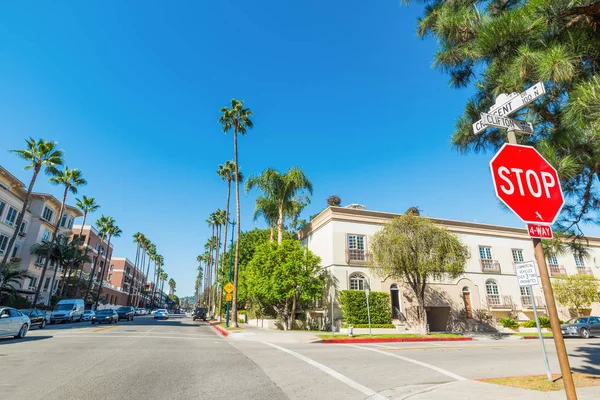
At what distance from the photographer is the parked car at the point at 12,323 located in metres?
14.1

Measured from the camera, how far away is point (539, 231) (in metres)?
3.37

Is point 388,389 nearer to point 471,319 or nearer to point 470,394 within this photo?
point 470,394

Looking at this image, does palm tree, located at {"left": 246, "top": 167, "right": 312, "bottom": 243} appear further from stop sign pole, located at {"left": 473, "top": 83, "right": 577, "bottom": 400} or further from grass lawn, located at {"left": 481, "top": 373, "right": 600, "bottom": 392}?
stop sign pole, located at {"left": 473, "top": 83, "right": 577, "bottom": 400}

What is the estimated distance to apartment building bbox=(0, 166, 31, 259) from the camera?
120ft

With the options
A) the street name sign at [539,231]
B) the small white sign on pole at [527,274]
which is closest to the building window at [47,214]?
the small white sign on pole at [527,274]

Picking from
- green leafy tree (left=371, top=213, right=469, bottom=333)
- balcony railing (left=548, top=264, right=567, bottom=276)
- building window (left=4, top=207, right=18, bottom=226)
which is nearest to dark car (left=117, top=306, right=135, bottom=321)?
building window (left=4, top=207, right=18, bottom=226)

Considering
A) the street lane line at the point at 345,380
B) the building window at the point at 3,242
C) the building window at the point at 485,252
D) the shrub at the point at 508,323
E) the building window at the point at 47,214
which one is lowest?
the street lane line at the point at 345,380

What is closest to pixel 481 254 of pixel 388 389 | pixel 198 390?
pixel 388 389

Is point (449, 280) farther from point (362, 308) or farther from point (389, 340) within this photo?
point (389, 340)

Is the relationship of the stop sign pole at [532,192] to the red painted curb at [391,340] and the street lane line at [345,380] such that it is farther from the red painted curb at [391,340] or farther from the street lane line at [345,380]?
the red painted curb at [391,340]

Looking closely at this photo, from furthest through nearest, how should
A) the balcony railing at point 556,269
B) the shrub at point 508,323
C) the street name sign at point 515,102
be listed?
the balcony railing at point 556,269
the shrub at point 508,323
the street name sign at point 515,102

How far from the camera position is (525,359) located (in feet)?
38.3

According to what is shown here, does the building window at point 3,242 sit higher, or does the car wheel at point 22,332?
the building window at point 3,242

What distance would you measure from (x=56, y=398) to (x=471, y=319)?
97.5ft
